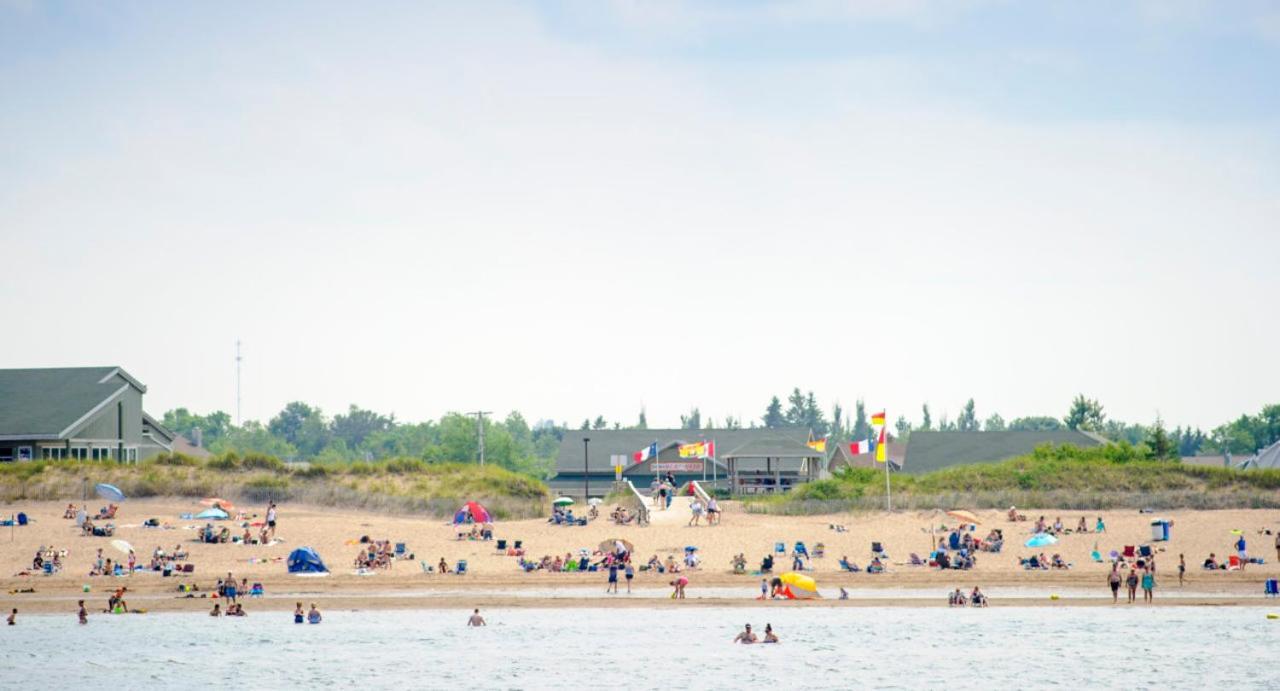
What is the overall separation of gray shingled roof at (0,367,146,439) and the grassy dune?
250 inches

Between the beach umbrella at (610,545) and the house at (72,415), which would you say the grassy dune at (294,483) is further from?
the beach umbrella at (610,545)

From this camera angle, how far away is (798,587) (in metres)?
50.4

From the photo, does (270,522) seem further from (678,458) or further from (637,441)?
(637,441)

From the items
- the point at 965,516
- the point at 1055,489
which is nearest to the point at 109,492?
the point at 965,516

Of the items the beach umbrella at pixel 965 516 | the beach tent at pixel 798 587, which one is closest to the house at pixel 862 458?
the beach umbrella at pixel 965 516

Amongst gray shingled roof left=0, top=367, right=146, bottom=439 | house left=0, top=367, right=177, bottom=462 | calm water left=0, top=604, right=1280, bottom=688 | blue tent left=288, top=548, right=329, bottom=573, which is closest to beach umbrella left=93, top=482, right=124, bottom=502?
blue tent left=288, top=548, right=329, bottom=573

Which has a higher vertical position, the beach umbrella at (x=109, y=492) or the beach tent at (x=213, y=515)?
the beach umbrella at (x=109, y=492)

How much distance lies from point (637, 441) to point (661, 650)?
206 feet

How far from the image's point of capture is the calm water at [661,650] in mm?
40969

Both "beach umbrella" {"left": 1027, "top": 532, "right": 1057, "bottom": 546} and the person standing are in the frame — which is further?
the person standing

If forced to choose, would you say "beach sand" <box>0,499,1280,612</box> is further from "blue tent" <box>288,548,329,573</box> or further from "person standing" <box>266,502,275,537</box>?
"blue tent" <box>288,548,329,573</box>

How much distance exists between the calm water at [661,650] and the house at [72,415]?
27.1 m

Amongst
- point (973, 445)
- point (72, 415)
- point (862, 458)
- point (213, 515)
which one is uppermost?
point (72, 415)

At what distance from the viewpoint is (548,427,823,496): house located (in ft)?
313
